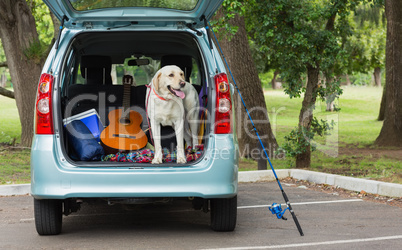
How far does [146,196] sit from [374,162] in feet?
32.1

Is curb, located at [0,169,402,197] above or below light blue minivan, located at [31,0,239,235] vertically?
below

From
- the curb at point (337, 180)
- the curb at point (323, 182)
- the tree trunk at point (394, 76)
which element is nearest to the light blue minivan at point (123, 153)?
the curb at point (323, 182)

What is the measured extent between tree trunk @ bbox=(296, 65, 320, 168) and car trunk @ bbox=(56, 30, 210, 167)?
4464 mm

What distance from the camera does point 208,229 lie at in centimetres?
599

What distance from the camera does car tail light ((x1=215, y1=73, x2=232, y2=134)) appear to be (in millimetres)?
5320

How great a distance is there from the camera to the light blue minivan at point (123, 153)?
5082mm

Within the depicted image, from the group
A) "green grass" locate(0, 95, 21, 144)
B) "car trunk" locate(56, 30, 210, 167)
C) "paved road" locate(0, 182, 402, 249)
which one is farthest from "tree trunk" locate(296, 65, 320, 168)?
"green grass" locate(0, 95, 21, 144)

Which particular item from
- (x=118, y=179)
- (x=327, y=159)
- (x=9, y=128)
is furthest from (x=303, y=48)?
(x=9, y=128)

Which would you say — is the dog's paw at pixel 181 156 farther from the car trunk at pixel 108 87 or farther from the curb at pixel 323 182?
the curb at pixel 323 182

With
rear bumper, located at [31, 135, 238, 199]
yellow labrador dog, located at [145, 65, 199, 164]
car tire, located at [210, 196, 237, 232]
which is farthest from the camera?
yellow labrador dog, located at [145, 65, 199, 164]

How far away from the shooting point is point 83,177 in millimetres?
5059

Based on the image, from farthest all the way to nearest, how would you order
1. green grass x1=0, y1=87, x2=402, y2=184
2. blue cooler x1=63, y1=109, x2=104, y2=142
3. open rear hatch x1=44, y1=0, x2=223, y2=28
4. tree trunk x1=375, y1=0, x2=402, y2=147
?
tree trunk x1=375, y1=0, x2=402, y2=147 < green grass x1=0, y1=87, x2=402, y2=184 < blue cooler x1=63, y1=109, x2=104, y2=142 < open rear hatch x1=44, y1=0, x2=223, y2=28

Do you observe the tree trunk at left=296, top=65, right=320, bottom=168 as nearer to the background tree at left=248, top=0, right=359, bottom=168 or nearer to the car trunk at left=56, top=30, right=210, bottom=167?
the background tree at left=248, top=0, right=359, bottom=168

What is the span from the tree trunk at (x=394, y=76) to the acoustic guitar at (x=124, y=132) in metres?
11.8
